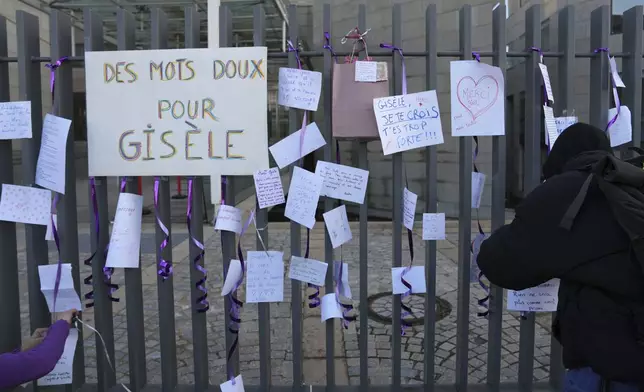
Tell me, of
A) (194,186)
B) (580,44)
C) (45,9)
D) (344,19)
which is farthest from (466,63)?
(45,9)

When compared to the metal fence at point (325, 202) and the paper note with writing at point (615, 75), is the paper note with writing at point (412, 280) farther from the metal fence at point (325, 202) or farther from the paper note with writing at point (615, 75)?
the paper note with writing at point (615, 75)

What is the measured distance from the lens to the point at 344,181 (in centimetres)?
270

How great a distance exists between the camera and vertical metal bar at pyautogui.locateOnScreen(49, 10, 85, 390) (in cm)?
271

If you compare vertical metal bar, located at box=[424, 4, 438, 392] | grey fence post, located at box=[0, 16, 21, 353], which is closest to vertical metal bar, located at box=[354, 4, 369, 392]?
vertical metal bar, located at box=[424, 4, 438, 392]

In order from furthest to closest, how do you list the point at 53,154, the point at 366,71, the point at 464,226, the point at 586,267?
the point at 464,226 → the point at 53,154 → the point at 366,71 → the point at 586,267

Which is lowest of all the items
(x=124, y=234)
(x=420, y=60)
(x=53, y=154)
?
(x=124, y=234)

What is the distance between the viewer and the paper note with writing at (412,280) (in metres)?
2.77

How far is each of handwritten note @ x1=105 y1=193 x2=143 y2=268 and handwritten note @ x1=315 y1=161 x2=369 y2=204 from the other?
40.9 inches

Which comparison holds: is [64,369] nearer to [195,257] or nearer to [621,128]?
[195,257]

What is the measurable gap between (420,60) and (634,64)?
19.8ft

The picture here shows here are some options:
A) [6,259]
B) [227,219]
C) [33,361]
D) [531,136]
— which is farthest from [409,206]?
[6,259]

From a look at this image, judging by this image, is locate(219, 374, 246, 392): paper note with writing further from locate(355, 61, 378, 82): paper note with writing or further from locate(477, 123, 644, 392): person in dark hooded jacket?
locate(355, 61, 378, 82): paper note with writing

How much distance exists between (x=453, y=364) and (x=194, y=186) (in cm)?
230

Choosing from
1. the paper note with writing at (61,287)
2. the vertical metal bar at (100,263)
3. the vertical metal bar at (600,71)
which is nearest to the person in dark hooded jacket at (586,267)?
the vertical metal bar at (600,71)
